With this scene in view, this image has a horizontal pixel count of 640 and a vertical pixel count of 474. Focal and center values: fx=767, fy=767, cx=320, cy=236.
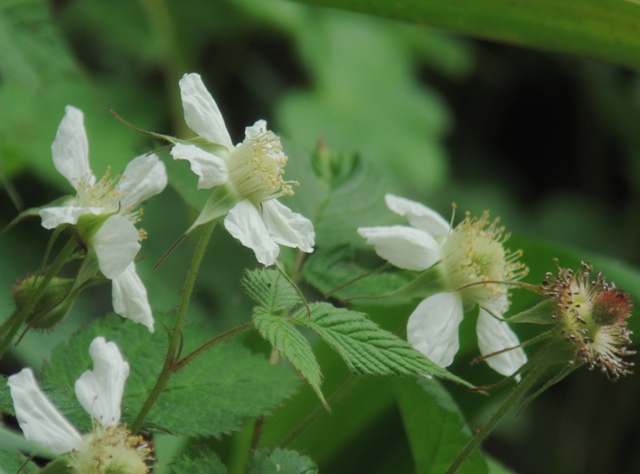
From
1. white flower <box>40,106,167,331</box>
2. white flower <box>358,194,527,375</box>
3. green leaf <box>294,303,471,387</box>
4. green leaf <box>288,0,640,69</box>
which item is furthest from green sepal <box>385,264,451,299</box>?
green leaf <box>288,0,640,69</box>

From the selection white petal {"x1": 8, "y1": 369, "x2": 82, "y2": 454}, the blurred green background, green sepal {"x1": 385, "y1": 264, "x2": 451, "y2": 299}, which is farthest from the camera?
the blurred green background

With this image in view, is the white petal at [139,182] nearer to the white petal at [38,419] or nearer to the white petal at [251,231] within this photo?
the white petal at [251,231]

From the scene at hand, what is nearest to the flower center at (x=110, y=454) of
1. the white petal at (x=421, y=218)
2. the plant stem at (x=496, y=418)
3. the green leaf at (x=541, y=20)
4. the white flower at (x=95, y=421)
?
the white flower at (x=95, y=421)

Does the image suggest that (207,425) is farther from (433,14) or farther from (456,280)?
(433,14)

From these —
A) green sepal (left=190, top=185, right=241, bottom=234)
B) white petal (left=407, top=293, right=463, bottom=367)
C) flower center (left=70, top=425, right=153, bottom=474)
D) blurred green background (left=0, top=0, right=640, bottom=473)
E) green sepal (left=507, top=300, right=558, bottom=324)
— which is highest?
green sepal (left=190, top=185, right=241, bottom=234)

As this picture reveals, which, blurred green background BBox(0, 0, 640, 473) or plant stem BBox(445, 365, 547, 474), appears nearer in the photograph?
plant stem BBox(445, 365, 547, 474)

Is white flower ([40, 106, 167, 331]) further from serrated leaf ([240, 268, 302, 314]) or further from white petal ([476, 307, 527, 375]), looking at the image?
white petal ([476, 307, 527, 375])
